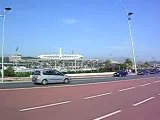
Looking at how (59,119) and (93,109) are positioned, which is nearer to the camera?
(59,119)

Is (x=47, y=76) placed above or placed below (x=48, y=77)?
above

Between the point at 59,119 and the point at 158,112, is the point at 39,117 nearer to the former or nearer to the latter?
the point at 59,119

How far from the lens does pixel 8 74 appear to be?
6103cm

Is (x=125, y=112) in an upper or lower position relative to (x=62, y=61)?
lower

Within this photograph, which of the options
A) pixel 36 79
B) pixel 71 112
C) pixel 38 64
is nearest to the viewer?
pixel 71 112

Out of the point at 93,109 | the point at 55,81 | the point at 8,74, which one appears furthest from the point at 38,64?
the point at 93,109

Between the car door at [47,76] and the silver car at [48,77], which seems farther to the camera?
the car door at [47,76]

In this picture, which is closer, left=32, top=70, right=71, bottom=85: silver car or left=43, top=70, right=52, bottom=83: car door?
left=32, top=70, right=71, bottom=85: silver car

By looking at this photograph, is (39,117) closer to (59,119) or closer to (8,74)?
(59,119)

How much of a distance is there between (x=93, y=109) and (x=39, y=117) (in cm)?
278

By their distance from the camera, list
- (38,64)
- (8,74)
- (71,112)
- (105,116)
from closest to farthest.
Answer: (105,116)
(71,112)
(8,74)
(38,64)

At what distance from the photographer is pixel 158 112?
1187cm

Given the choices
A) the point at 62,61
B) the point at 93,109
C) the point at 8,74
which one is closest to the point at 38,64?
the point at 62,61

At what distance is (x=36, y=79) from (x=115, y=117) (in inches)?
878
